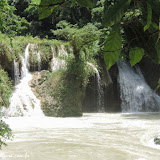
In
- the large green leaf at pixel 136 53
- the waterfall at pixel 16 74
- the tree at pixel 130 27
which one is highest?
the waterfall at pixel 16 74

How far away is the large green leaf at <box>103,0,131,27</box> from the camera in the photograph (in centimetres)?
47

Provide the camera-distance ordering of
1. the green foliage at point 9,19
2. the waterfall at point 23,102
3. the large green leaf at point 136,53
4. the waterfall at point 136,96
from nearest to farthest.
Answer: the large green leaf at point 136,53 < the green foliage at point 9,19 < the waterfall at point 23,102 < the waterfall at point 136,96

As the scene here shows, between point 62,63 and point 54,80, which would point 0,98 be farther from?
point 62,63

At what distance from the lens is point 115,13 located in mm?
471

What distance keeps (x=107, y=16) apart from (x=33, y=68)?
1273 centimetres

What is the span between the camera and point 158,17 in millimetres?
493

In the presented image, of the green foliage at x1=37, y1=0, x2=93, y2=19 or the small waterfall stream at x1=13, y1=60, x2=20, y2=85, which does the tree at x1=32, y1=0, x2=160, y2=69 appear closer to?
the green foliage at x1=37, y1=0, x2=93, y2=19

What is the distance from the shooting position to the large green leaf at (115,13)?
0.47 meters

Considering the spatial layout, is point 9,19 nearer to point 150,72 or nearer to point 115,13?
point 115,13

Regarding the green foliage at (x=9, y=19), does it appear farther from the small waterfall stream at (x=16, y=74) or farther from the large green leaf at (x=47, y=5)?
the large green leaf at (x=47, y=5)

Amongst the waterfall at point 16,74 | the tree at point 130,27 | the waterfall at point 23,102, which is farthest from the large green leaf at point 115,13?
the waterfall at point 16,74

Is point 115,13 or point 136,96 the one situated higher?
point 115,13

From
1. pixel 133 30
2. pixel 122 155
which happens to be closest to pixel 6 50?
pixel 122 155

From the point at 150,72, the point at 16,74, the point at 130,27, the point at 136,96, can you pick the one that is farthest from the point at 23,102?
the point at 150,72
